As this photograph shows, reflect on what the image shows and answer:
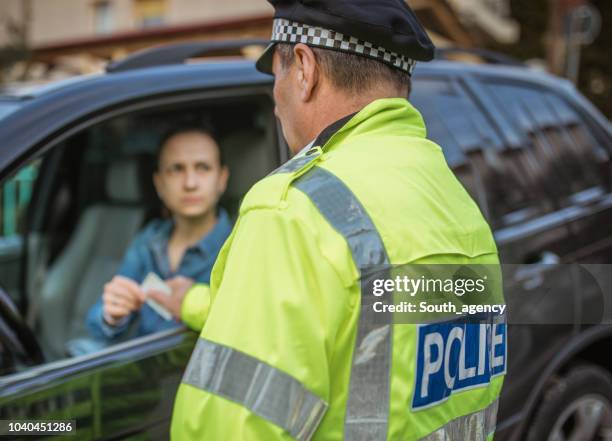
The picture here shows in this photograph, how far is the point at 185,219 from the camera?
258 centimetres

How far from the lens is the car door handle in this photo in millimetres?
2561

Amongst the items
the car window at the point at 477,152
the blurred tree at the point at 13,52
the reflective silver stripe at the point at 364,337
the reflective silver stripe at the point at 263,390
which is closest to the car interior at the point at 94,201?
the car window at the point at 477,152

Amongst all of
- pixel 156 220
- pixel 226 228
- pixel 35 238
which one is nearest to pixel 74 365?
pixel 226 228

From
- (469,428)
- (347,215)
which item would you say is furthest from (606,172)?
(347,215)

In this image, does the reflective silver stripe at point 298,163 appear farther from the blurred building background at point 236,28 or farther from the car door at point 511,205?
the blurred building background at point 236,28

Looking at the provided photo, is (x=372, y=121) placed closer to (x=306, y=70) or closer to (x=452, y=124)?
(x=306, y=70)

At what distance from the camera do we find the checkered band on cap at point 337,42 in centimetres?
129

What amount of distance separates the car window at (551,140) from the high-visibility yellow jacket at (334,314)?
5.66 ft

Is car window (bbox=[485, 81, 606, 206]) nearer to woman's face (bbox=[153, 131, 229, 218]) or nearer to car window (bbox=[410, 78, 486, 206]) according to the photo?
car window (bbox=[410, 78, 486, 206])

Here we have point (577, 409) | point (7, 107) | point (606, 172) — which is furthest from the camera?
point (606, 172)

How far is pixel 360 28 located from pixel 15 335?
4.48 ft

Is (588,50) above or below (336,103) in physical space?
above

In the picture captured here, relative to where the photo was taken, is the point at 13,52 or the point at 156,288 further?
the point at 13,52

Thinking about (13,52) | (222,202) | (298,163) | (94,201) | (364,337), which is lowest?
(364,337)
